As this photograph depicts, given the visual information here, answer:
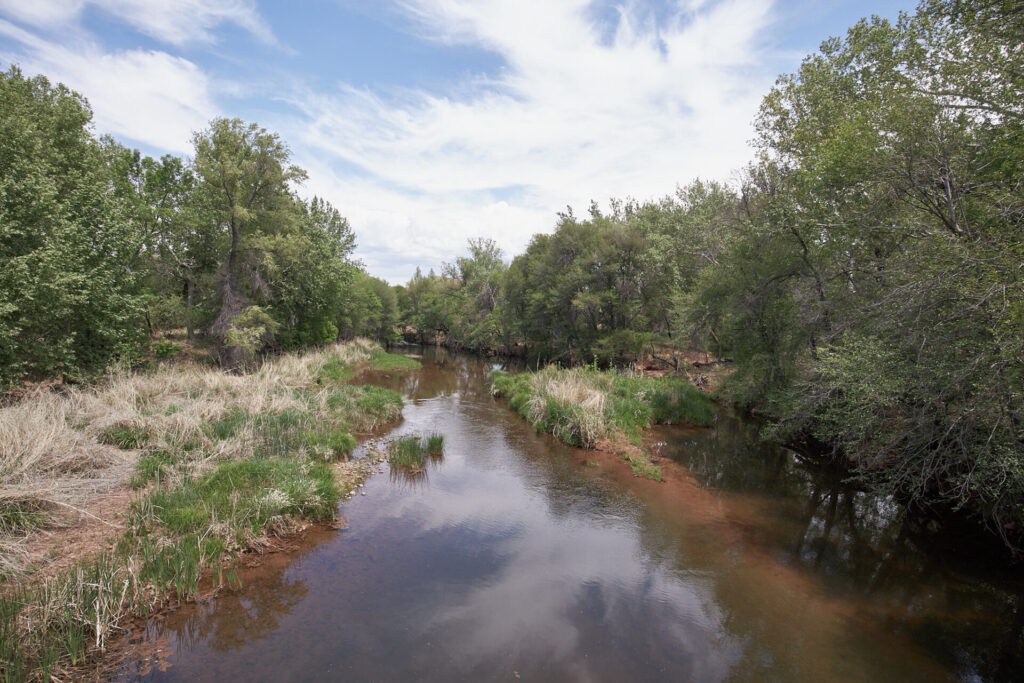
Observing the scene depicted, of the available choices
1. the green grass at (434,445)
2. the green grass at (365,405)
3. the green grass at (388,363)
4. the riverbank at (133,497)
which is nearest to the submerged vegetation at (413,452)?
the green grass at (434,445)

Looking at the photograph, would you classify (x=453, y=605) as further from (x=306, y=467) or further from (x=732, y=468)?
(x=732, y=468)

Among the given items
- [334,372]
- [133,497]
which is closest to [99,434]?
[133,497]

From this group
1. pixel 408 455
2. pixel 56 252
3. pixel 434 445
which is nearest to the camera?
pixel 56 252

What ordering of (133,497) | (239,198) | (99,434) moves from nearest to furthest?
(133,497)
(99,434)
(239,198)

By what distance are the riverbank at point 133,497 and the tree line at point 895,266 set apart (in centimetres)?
1116

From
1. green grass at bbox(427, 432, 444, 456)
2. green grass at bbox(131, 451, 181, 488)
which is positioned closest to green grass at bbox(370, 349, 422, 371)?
green grass at bbox(427, 432, 444, 456)

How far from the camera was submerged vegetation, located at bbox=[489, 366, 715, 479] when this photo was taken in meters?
15.1

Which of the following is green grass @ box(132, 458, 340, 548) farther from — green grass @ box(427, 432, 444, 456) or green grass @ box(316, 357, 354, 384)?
green grass @ box(316, 357, 354, 384)

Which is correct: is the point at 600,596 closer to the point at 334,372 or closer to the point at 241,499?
the point at 241,499

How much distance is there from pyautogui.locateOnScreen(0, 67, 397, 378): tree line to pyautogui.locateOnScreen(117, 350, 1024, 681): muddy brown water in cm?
999

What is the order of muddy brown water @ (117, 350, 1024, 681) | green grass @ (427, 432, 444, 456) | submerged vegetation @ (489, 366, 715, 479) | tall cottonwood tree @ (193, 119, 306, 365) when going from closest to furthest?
muddy brown water @ (117, 350, 1024, 681), green grass @ (427, 432, 444, 456), submerged vegetation @ (489, 366, 715, 479), tall cottonwood tree @ (193, 119, 306, 365)

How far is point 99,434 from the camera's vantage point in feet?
32.2

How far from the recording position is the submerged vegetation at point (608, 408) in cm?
1514

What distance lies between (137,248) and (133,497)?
11.6m
